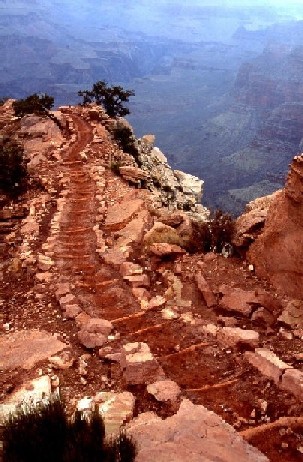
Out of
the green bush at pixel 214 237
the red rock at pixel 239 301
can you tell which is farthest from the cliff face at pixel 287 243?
the green bush at pixel 214 237

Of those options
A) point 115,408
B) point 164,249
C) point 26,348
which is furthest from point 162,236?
point 115,408

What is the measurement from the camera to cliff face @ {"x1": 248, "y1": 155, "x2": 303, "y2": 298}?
755 centimetres

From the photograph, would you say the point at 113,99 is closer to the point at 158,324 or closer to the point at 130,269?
the point at 130,269

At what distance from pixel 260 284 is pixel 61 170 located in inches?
372

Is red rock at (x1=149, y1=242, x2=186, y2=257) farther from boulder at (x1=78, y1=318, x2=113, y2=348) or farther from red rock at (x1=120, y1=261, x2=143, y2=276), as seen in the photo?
boulder at (x1=78, y1=318, x2=113, y2=348)

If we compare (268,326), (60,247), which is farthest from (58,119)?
(268,326)

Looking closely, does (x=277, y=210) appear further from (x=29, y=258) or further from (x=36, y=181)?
(x=36, y=181)

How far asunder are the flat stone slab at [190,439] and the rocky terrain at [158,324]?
0.01 m

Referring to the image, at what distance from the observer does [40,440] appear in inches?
133

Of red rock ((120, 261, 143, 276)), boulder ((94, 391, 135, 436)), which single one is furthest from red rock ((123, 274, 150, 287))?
boulder ((94, 391, 135, 436))

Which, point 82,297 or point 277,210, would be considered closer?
point 82,297

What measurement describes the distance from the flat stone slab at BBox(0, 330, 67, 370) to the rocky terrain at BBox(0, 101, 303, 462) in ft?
0.08

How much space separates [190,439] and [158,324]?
2.63 m

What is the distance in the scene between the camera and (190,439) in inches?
152
